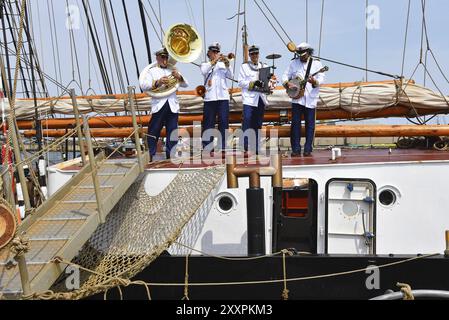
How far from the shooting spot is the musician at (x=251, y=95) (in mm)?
6723

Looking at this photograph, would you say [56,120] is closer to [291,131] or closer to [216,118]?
[216,118]

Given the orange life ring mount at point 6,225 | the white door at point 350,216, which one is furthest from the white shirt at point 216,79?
the orange life ring mount at point 6,225

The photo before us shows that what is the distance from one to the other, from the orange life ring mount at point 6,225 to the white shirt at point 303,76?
13.9ft

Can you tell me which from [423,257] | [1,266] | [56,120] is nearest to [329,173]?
[423,257]

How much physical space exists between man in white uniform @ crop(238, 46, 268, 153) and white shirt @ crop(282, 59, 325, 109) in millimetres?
370

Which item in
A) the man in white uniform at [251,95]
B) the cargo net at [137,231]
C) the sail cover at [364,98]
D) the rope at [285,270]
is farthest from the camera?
the sail cover at [364,98]

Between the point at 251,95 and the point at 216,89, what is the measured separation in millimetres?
502

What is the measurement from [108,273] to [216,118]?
11.9 feet

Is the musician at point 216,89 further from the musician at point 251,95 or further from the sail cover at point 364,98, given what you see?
the sail cover at point 364,98

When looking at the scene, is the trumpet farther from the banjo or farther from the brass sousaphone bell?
the banjo

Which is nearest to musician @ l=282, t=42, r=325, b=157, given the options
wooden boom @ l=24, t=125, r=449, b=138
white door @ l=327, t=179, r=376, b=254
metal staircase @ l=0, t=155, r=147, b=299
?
wooden boom @ l=24, t=125, r=449, b=138

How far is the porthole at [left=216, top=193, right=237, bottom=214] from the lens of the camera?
5.48 meters

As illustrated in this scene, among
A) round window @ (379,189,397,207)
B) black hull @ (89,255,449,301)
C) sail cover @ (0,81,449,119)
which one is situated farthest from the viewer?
sail cover @ (0,81,449,119)

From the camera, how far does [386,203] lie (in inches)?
213
